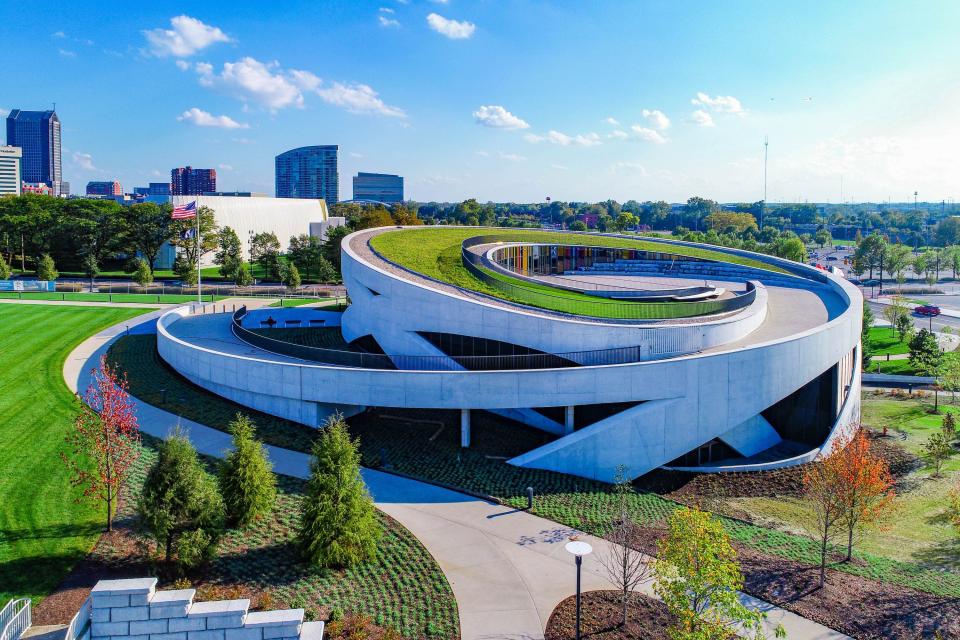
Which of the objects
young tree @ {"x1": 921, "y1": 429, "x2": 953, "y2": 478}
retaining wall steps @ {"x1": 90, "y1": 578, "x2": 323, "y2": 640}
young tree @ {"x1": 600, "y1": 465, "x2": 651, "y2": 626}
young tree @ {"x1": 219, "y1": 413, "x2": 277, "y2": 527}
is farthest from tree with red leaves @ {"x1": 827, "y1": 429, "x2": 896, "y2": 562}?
young tree @ {"x1": 219, "y1": 413, "x2": 277, "y2": 527}

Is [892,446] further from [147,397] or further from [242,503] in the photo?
[147,397]

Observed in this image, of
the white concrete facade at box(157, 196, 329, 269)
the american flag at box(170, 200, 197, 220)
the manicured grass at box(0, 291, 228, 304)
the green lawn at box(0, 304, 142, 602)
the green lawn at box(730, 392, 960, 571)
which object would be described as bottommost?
the green lawn at box(730, 392, 960, 571)

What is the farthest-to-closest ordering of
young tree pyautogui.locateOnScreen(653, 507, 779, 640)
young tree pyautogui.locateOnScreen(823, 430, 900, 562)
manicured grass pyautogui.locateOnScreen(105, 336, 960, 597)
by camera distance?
manicured grass pyautogui.locateOnScreen(105, 336, 960, 597), young tree pyautogui.locateOnScreen(823, 430, 900, 562), young tree pyautogui.locateOnScreen(653, 507, 779, 640)

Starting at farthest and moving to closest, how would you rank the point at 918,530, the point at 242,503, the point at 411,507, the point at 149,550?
the point at 918,530, the point at 411,507, the point at 242,503, the point at 149,550

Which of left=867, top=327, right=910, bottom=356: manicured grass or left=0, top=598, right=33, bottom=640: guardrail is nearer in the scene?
left=0, top=598, right=33, bottom=640: guardrail

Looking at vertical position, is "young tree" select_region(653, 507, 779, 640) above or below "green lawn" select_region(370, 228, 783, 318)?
below

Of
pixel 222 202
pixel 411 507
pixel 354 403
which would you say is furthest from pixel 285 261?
pixel 411 507

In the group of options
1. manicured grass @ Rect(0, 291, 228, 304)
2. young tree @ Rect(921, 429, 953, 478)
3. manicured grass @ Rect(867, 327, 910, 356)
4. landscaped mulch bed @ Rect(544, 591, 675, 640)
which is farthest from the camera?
manicured grass @ Rect(867, 327, 910, 356)

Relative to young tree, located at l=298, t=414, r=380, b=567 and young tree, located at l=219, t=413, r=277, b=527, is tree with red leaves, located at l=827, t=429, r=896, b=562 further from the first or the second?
young tree, located at l=219, t=413, r=277, b=527
